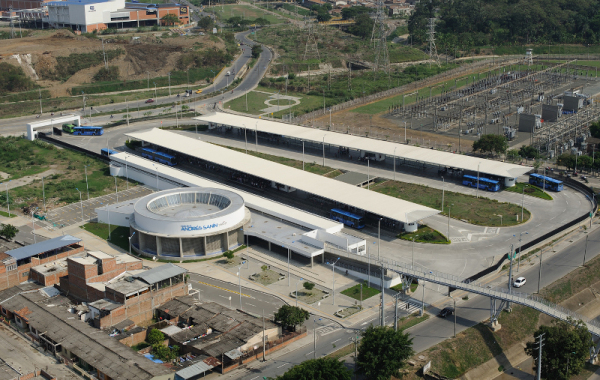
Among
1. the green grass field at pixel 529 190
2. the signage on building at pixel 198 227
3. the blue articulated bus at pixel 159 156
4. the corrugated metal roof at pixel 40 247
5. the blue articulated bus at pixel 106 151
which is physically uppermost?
the blue articulated bus at pixel 106 151

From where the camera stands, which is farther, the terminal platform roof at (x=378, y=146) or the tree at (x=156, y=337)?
the terminal platform roof at (x=378, y=146)

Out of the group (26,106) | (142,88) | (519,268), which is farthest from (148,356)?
(142,88)

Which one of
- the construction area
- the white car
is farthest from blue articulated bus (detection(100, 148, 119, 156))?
the white car

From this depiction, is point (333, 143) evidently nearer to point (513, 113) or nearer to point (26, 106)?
point (513, 113)

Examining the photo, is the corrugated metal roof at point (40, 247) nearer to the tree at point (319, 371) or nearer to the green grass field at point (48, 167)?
the green grass field at point (48, 167)

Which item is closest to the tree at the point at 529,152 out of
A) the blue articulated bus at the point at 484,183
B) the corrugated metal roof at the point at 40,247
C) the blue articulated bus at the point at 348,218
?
the blue articulated bus at the point at 484,183

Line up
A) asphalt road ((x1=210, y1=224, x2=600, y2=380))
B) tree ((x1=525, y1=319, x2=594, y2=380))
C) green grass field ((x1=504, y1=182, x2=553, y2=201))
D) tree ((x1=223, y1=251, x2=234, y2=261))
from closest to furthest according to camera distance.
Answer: tree ((x1=525, y1=319, x2=594, y2=380)) < asphalt road ((x1=210, y1=224, x2=600, y2=380)) < tree ((x1=223, y1=251, x2=234, y2=261)) < green grass field ((x1=504, y1=182, x2=553, y2=201))

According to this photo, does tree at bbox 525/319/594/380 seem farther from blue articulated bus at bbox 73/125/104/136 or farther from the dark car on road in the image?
blue articulated bus at bbox 73/125/104/136
